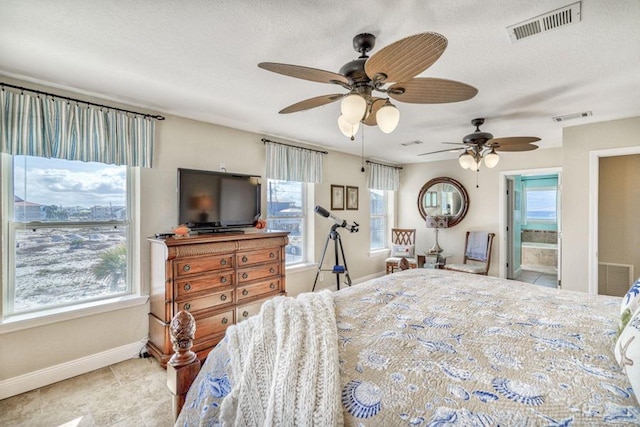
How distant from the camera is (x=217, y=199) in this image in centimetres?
321

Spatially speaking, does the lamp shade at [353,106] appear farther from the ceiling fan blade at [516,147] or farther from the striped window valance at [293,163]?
the striped window valance at [293,163]

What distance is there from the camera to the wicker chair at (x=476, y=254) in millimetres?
4809

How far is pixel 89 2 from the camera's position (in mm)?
1452

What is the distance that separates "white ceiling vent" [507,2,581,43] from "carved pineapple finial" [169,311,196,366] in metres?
2.29

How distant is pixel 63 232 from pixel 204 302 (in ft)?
4.41

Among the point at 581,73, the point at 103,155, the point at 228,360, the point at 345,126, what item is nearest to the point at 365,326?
the point at 228,360

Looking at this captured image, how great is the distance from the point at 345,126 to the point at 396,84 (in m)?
0.42

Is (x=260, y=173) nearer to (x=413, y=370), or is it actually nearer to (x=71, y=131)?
(x=71, y=131)

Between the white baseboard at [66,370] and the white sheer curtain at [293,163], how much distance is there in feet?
7.97

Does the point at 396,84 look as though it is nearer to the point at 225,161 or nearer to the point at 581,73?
the point at 581,73

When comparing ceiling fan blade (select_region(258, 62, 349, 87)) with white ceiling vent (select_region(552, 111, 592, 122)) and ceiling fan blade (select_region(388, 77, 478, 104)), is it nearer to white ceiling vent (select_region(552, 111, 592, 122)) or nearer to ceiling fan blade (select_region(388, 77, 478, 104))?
ceiling fan blade (select_region(388, 77, 478, 104))

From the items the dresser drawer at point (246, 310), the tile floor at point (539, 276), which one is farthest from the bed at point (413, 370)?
the tile floor at point (539, 276)

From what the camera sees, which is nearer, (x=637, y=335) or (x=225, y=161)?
(x=637, y=335)

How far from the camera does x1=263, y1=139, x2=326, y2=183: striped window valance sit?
393cm
